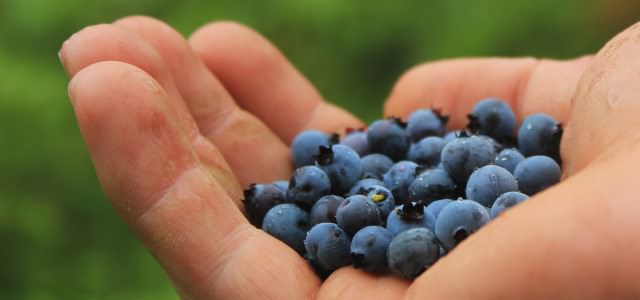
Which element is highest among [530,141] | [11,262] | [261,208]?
[530,141]

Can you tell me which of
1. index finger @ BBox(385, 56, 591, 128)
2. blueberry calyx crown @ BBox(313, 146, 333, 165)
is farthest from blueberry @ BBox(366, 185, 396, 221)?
index finger @ BBox(385, 56, 591, 128)

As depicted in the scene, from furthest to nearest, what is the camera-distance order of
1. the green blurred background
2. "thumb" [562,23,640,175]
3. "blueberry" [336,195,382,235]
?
1. the green blurred background
2. "blueberry" [336,195,382,235]
3. "thumb" [562,23,640,175]

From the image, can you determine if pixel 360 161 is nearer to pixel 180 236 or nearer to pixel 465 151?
pixel 465 151

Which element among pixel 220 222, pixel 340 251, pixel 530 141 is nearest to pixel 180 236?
pixel 220 222

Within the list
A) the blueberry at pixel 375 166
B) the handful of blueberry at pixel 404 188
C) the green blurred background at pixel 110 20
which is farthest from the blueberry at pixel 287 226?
the green blurred background at pixel 110 20

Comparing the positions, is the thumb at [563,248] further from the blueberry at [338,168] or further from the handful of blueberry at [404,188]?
the blueberry at [338,168]

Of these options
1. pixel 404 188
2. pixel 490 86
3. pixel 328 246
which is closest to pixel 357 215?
pixel 328 246

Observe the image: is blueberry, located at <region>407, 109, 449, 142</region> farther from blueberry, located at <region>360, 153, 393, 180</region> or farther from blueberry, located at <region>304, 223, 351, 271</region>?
blueberry, located at <region>304, 223, 351, 271</region>
